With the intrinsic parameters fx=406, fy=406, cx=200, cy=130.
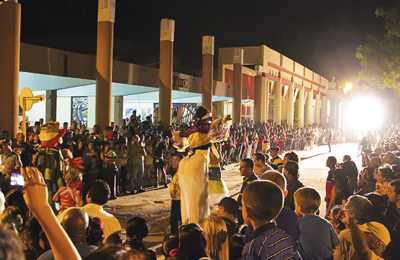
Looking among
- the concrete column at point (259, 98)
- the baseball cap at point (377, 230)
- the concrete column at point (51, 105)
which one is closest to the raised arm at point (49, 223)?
the baseball cap at point (377, 230)

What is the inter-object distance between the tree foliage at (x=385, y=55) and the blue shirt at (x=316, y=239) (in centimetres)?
1680

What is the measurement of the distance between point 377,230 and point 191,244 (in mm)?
2078

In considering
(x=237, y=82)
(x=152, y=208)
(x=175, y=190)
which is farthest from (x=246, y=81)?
(x=175, y=190)

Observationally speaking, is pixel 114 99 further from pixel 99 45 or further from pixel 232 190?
pixel 232 190

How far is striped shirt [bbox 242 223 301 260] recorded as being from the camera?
2.88 m

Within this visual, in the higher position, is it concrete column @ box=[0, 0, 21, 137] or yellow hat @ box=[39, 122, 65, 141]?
concrete column @ box=[0, 0, 21, 137]

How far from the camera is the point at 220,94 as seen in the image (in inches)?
1087

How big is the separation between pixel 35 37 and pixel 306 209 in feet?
121

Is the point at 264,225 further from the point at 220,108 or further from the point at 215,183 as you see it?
the point at 220,108

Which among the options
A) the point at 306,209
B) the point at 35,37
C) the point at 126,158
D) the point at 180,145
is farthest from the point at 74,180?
the point at 35,37

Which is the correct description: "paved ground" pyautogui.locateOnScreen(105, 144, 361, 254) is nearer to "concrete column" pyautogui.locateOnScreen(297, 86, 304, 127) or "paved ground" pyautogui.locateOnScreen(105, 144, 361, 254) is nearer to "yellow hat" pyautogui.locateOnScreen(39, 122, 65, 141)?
"yellow hat" pyautogui.locateOnScreen(39, 122, 65, 141)

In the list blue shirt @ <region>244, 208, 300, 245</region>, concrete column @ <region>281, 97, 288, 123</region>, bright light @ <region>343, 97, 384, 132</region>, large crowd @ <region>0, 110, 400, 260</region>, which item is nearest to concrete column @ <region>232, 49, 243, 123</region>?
concrete column @ <region>281, 97, 288, 123</region>

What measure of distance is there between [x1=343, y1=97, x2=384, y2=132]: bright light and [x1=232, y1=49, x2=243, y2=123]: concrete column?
3875 cm

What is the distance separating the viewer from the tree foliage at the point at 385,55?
1884 centimetres
